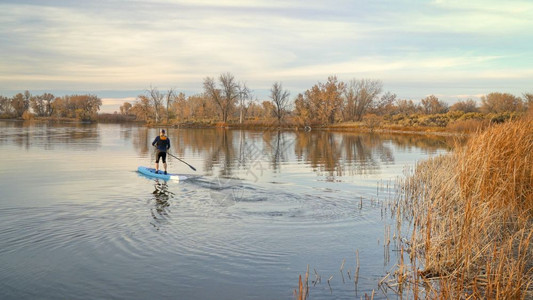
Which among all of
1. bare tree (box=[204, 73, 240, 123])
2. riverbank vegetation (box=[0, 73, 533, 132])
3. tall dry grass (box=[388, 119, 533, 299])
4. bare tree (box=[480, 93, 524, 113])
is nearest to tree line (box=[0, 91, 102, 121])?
riverbank vegetation (box=[0, 73, 533, 132])

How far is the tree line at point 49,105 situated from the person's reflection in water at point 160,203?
14939 cm

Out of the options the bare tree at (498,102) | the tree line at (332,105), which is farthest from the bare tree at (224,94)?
the bare tree at (498,102)

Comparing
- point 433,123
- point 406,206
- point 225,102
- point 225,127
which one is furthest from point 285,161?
point 225,102

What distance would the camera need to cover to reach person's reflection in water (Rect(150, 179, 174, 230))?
45.8 feet

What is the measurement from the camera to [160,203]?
16594 mm

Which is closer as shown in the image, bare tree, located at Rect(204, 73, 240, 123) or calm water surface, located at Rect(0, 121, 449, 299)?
calm water surface, located at Rect(0, 121, 449, 299)

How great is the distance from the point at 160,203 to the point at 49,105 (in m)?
170

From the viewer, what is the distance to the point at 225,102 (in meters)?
108

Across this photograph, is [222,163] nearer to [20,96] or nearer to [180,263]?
[180,263]

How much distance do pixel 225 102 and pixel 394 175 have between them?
85.5 metres

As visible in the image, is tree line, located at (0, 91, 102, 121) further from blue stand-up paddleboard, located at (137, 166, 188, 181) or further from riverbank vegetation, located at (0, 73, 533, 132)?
blue stand-up paddleboard, located at (137, 166, 188, 181)

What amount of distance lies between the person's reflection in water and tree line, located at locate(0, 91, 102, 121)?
149390 millimetres

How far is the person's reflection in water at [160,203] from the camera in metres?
14.0

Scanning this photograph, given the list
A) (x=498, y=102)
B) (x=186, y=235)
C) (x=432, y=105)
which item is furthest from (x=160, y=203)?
(x=432, y=105)
